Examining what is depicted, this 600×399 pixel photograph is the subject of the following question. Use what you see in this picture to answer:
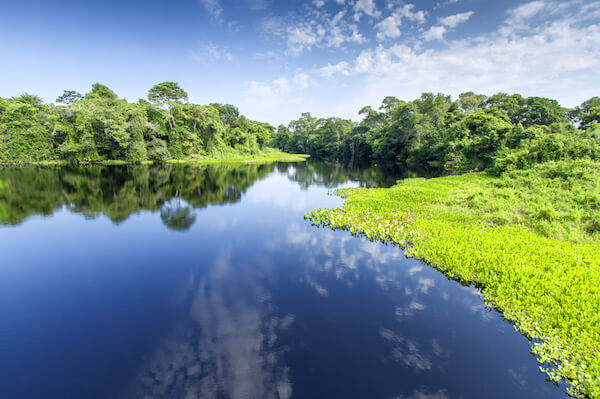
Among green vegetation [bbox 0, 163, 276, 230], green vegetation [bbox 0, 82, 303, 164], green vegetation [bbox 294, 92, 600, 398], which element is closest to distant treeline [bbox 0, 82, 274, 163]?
green vegetation [bbox 0, 82, 303, 164]

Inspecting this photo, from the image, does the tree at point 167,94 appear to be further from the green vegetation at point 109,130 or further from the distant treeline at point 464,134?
the distant treeline at point 464,134

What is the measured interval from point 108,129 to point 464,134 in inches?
2655

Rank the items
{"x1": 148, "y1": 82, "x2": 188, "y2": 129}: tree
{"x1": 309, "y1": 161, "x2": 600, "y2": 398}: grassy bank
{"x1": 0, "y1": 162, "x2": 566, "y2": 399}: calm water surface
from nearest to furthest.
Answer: {"x1": 0, "y1": 162, "x2": 566, "y2": 399}: calm water surface → {"x1": 309, "y1": 161, "x2": 600, "y2": 398}: grassy bank → {"x1": 148, "y1": 82, "x2": 188, "y2": 129}: tree

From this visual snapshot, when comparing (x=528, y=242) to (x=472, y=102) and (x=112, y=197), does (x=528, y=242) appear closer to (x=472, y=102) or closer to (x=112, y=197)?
(x=112, y=197)

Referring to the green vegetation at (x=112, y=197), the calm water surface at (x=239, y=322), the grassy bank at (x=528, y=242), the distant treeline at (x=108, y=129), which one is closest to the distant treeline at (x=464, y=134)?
the grassy bank at (x=528, y=242)

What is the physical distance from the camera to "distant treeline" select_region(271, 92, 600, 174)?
22953 millimetres

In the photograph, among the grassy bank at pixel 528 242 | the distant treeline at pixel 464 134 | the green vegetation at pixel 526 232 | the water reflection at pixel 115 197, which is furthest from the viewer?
the distant treeline at pixel 464 134

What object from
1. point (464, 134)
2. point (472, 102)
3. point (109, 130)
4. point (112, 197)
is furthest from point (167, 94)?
point (472, 102)

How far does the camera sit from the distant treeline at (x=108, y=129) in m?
43.7

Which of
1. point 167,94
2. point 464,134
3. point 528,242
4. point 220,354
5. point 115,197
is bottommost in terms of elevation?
point 220,354

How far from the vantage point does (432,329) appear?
653 cm

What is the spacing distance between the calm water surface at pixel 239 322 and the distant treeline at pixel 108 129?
1730 inches

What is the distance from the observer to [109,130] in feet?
154

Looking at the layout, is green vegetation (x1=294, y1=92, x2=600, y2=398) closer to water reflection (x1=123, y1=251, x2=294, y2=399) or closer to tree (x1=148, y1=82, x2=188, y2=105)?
water reflection (x1=123, y1=251, x2=294, y2=399)
